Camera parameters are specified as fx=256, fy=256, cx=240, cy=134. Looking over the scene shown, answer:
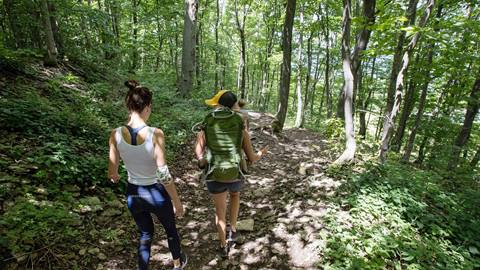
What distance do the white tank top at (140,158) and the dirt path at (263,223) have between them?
5.30ft

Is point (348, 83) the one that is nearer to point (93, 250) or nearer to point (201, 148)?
point (201, 148)

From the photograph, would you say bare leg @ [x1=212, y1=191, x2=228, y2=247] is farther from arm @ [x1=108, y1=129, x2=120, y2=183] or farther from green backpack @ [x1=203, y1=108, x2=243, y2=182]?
arm @ [x1=108, y1=129, x2=120, y2=183]

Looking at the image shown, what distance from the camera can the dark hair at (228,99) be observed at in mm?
3299

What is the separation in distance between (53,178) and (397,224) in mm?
5560

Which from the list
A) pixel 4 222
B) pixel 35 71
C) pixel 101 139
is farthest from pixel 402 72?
pixel 35 71

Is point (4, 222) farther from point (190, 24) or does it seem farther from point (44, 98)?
point (190, 24)

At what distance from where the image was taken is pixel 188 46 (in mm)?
10922

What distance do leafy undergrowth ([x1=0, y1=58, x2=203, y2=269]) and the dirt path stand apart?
54 cm

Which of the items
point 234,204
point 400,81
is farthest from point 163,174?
point 400,81

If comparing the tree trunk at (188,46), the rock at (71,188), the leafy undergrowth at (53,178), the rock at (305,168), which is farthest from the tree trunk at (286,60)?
the rock at (71,188)

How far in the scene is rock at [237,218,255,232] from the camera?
4402mm

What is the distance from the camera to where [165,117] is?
9.02 m

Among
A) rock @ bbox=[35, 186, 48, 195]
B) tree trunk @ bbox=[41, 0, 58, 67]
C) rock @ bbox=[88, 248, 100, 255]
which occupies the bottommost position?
rock @ bbox=[88, 248, 100, 255]

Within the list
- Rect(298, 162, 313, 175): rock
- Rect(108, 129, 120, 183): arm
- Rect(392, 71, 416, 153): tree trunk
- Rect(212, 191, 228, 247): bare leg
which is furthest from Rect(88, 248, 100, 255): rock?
Rect(392, 71, 416, 153): tree trunk
